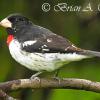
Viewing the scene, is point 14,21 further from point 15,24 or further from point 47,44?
point 47,44

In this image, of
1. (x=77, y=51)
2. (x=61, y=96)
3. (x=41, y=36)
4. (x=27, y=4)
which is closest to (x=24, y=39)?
(x=41, y=36)

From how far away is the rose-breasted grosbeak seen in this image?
4.54m

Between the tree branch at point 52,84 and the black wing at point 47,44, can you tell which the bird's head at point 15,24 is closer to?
the black wing at point 47,44

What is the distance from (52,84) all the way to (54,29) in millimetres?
2467

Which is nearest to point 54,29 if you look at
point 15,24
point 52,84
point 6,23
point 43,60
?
point 15,24

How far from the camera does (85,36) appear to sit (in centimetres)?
672

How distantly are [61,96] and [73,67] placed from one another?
0.46 metres

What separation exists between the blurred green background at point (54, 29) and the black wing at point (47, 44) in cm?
146

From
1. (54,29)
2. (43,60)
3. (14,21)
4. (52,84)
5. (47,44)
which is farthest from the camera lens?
(54,29)

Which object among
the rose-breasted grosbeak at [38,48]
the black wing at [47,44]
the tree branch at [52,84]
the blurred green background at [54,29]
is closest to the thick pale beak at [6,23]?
the rose-breasted grosbeak at [38,48]

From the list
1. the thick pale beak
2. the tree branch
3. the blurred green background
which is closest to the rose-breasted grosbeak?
the thick pale beak

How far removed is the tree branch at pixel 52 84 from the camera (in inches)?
163

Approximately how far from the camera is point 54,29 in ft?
22.4

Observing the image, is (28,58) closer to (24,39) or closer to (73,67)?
(24,39)
